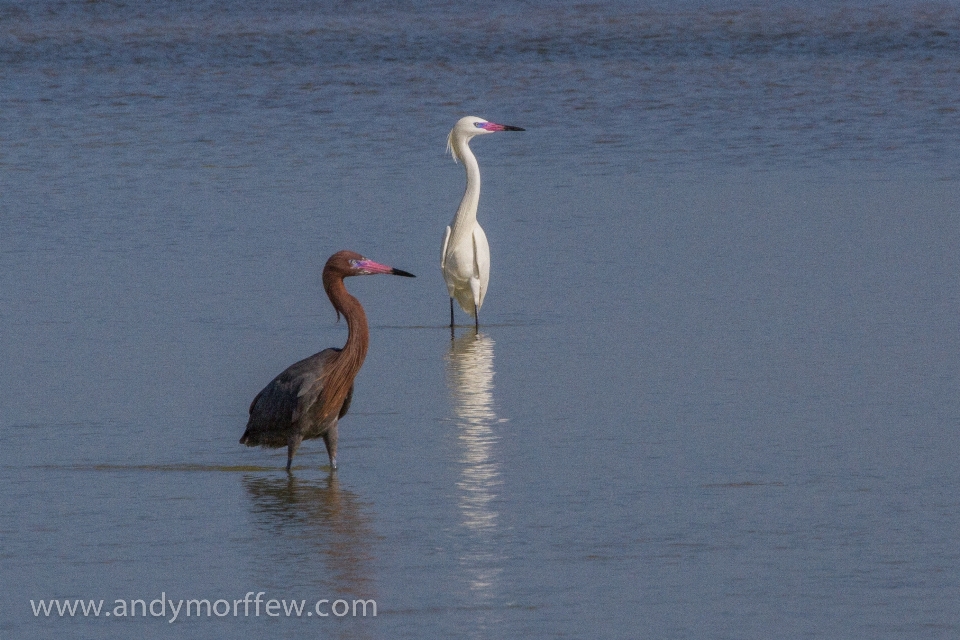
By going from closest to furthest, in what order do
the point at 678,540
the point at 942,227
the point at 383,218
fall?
1. the point at 678,540
2. the point at 942,227
3. the point at 383,218

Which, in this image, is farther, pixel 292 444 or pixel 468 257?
pixel 468 257

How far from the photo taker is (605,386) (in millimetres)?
9234

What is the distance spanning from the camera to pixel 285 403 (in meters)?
7.72

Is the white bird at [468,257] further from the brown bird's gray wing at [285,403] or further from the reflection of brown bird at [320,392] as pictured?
the brown bird's gray wing at [285,403]

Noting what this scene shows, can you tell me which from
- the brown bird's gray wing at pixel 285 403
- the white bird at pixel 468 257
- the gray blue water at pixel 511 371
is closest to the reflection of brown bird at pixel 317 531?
the gray blue water at pixel 511 371

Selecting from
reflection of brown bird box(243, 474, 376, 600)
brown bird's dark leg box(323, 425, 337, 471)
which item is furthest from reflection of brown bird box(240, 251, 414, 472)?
reflection of brown bird box(243, 474, 376, 600)

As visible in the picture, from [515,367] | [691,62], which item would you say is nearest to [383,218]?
[515,367]

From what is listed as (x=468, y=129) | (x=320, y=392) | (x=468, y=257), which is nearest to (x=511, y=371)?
(x=468, y=257)

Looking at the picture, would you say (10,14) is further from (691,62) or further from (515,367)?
(515,367)

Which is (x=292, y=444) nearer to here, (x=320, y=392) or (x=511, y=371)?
(x=320, y=392)

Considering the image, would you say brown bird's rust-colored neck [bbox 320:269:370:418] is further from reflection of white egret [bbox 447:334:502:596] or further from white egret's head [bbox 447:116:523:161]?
white egret's head [bbox 447:116:523:161]

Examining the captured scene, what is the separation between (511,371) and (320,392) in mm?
2252

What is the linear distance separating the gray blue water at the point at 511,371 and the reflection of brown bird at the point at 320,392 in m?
0.20

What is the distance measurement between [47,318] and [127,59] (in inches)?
782
